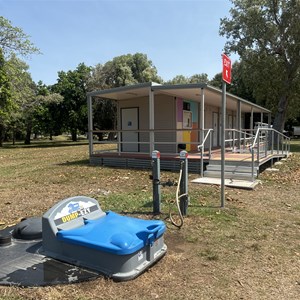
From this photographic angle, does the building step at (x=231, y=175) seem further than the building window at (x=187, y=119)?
No

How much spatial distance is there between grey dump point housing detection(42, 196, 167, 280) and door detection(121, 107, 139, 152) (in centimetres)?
1024

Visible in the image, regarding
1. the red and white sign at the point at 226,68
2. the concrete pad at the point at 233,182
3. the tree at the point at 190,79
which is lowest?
the concrete pad at the point at 233,182

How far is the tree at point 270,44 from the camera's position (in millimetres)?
22234

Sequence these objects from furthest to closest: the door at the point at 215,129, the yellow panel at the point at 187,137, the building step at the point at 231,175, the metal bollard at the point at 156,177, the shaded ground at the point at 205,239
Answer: the door at the point at 215,129 < the yellow panel at the point at 187,137 < the building step at the point at 231,175 < the metal bollard at the point at 156,177 < the shaded ground at the point at 205,239

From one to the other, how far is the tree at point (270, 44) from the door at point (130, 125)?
44.1ft

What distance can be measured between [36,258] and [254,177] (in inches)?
265

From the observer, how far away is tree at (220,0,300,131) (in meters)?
22.2

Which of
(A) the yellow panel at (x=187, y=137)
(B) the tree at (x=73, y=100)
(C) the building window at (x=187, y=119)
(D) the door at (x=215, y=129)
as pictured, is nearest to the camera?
(C) the building window at (x=187, y=119)

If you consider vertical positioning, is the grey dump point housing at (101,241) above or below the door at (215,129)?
below

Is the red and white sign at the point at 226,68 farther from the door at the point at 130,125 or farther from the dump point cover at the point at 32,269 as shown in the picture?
the door at the point at 130,125

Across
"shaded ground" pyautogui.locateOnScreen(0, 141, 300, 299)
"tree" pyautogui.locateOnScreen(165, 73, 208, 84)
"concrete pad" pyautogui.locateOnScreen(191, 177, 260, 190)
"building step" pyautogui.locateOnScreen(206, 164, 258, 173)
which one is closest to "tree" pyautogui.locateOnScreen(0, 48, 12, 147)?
"shaded ground" pyautogui.locateOnScreen(0, 141, 300, 299)

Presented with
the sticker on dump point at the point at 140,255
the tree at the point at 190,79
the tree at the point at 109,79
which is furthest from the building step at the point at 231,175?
the tree at the point at 190,79

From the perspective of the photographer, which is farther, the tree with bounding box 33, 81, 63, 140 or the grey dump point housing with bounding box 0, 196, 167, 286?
the tree with bounding box 33, 81, 63, 140

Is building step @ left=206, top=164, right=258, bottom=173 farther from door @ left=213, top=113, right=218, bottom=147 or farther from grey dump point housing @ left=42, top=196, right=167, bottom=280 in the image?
door @ left=213, top=113, right=218, bottom=147
